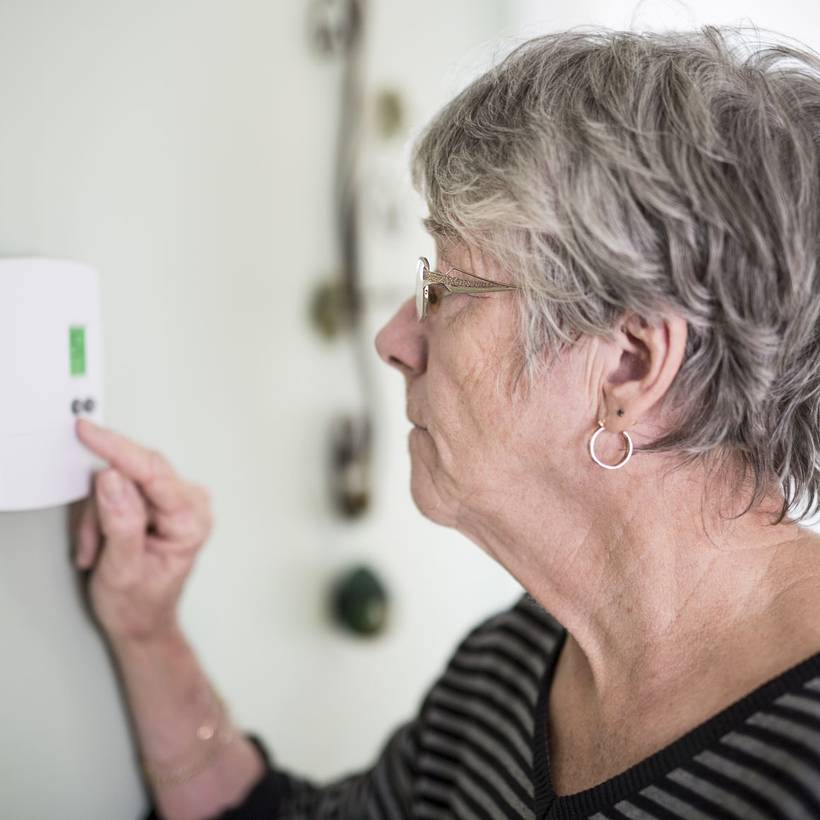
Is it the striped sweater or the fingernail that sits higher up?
the fingernail

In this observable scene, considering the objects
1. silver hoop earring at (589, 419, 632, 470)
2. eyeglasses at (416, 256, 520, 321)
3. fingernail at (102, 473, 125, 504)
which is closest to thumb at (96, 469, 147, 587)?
fingernail at (102, 473, 125, 504)

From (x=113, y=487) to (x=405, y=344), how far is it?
0.33 metres

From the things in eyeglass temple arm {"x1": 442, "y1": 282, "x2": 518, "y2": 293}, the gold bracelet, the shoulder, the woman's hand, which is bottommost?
the gold bracelet

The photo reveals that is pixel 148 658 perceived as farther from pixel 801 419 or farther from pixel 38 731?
A: pixel 801 419

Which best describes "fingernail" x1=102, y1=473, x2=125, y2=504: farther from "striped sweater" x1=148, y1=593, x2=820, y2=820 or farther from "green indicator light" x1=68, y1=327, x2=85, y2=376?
"striped sweater" x1=148, y1=593, x2=820, y2=820

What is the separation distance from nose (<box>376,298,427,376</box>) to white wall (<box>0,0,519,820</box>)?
11.5 inches

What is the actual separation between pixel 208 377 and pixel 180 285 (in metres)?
0.13

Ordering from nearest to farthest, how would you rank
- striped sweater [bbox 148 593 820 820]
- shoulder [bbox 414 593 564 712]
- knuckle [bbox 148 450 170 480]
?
striped sweater [bbox 148 593 820 820] < knuckle [bbox 148 450 170 480] < shoulder [bbox 414 593 564 712]

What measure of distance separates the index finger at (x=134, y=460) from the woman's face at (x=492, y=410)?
0.30m

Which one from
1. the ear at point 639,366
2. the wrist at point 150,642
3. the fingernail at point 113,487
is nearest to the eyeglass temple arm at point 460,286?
the ear at point 639,366

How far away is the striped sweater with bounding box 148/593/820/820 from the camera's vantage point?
705 mm

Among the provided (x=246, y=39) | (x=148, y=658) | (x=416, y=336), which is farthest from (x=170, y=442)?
(x=246, y=39)

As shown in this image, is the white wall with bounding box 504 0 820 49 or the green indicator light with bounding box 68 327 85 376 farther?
the white wall with bounding box 504 0 820 49

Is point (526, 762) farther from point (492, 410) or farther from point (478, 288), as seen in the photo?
point (478, 288)
